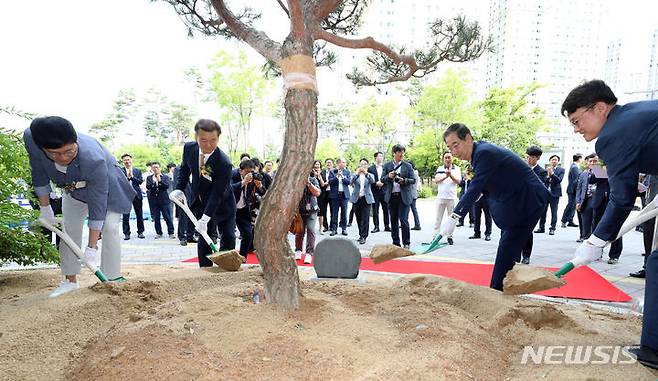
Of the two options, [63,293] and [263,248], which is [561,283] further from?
[63,293]

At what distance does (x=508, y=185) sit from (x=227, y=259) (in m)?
2.47

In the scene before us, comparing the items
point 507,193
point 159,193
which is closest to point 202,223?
point 507,193

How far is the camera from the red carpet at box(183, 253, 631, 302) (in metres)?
3.45

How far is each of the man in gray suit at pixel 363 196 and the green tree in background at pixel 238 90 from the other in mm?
17235

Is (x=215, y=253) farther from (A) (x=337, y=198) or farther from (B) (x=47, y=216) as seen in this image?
(A) (x=337, y=198)

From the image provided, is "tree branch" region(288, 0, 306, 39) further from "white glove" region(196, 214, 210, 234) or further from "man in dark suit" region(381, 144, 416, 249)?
"man in dark suit" region(381, 144, 416, 249)

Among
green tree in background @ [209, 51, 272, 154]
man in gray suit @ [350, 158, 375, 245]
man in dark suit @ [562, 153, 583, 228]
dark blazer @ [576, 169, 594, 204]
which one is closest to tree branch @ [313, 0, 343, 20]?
man in gray suit @ [350, 158, 375, 245]

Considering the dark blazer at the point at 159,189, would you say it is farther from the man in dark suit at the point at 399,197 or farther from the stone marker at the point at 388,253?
the stone marker at the point at 388,253

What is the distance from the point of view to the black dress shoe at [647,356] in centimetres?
191

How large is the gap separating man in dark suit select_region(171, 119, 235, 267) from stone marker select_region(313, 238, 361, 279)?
966mm

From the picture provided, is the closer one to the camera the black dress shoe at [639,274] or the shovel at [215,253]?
the shovel at [215,253]

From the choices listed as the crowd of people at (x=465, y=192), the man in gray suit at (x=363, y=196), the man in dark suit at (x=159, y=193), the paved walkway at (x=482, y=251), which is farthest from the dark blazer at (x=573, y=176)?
the man in dark suit at (x=159, y=193)

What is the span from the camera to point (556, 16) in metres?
48.9

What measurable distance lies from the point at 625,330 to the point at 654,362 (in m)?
0.68
